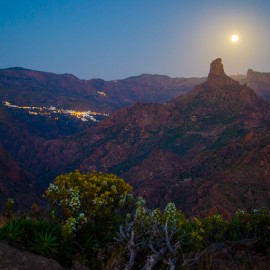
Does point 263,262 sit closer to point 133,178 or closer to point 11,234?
point 11,234

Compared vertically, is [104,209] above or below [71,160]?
above

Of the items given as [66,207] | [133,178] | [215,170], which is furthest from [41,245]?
[133,178]

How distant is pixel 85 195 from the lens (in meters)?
11.9

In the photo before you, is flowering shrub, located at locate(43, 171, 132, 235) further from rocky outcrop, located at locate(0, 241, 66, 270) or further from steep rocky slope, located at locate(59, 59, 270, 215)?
steep rocky slope, located at locate(59, 59, 270, 215)

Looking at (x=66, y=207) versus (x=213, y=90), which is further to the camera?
(x=213, y=90)

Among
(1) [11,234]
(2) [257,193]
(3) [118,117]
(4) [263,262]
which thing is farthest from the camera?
(3) [118,117]

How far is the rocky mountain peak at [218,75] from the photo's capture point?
498 feet

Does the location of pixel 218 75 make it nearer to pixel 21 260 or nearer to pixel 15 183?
pixel 15 183

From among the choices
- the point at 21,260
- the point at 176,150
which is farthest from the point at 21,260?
the point at 176,150

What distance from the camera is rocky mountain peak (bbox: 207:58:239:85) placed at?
5982 inches

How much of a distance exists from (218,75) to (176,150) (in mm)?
59515

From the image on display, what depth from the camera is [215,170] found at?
69.0 m

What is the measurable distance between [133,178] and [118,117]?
59.2 m

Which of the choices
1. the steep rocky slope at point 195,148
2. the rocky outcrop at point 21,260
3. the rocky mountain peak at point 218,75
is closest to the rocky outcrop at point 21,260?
the rocky outcrop at point 21,260
